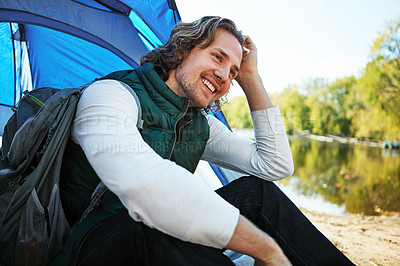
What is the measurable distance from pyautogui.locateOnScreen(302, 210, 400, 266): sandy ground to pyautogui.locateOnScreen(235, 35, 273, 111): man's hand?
1.57 m

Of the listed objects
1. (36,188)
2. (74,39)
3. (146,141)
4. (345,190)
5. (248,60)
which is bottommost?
(345,190)

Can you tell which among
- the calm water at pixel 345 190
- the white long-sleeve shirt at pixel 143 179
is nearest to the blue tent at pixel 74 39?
the white long-sleeve shirt at pixel 143 179

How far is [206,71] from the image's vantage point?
160 cm

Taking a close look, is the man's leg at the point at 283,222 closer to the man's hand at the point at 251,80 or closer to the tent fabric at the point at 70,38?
the man's hand at the point at 251,80

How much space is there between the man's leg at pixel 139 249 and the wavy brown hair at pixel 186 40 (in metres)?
0.93

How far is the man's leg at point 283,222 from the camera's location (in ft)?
4.43

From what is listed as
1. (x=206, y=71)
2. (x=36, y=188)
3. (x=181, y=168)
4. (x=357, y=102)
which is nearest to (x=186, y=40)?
(x=206, y=71)

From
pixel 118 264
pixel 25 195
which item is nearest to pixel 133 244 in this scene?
pixel 118 264

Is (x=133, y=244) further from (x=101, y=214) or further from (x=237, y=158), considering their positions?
(x=237, y=158)

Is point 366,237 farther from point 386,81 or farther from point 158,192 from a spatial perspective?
point 386,81

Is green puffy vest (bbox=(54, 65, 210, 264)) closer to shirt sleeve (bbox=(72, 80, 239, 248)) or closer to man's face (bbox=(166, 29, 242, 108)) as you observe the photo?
man's face (bbox=(166, 29, 242, 108))

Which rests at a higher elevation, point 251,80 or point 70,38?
point 70,38

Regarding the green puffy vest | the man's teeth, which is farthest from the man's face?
the green puffy vest

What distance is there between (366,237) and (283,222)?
2.30 m
